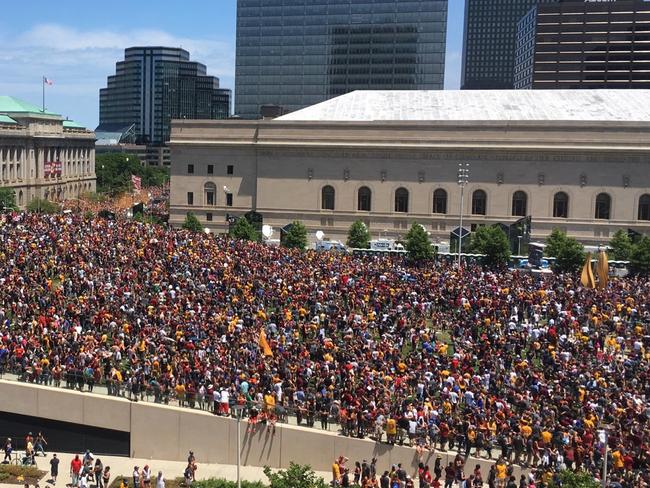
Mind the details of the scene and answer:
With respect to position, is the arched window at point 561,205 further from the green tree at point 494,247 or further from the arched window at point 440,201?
the green tree at point 494,247

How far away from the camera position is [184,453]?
26.3 metres

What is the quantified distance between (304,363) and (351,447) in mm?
3674

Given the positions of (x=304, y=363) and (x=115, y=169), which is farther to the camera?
(x=115, y=169)

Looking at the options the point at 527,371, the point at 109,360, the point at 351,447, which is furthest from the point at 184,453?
the point at 527,371

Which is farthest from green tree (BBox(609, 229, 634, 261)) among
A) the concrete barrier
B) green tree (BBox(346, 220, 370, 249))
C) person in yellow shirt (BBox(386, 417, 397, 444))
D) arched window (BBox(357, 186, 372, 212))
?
the concrete barrier

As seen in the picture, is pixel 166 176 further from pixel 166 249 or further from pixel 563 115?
pixel 166 249

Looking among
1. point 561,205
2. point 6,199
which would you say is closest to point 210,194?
point 561,205

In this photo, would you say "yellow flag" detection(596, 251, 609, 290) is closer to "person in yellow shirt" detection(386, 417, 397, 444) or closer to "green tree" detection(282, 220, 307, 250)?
"person in yellow shirt" detection(386, 417, 397, 444)

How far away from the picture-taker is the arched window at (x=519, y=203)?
64500mm

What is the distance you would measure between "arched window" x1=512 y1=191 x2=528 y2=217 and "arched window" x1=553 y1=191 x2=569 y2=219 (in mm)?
2426

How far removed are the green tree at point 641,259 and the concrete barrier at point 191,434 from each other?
111ft

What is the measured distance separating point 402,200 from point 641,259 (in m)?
22.0

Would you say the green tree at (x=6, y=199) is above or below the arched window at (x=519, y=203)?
below

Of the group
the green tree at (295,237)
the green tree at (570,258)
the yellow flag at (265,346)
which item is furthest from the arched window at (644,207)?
the yellow flag at (265,346)
